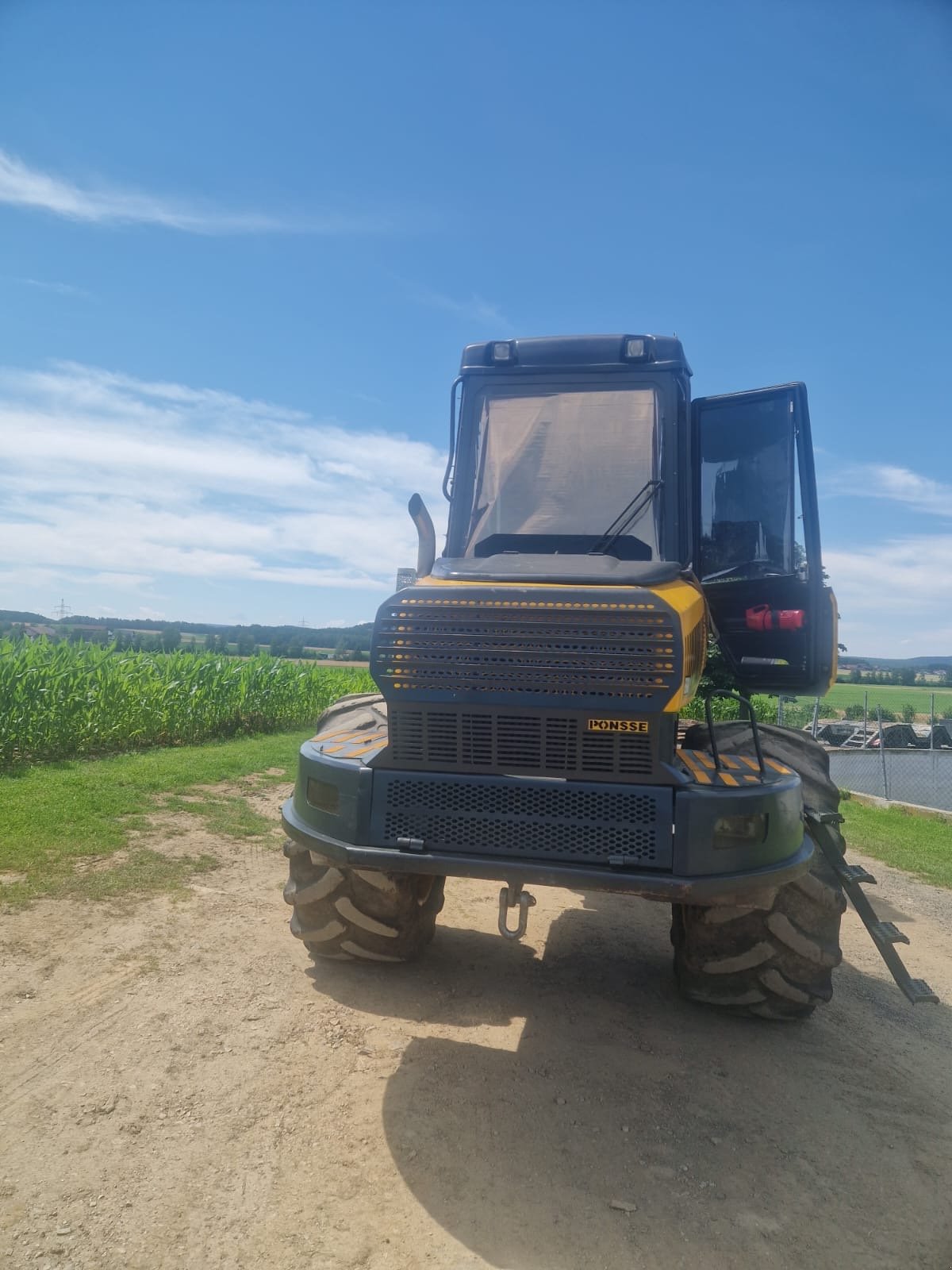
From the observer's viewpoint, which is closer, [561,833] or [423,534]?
[561,833]

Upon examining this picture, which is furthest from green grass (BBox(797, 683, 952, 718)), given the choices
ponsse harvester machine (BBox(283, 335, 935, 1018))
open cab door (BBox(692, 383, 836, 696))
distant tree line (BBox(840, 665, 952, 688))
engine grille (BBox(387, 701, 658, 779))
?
engine grille (BBox(387, 701, 658, 779))

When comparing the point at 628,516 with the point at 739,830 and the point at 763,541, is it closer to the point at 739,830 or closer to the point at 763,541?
the point at 763,541

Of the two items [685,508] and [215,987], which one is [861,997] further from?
[215,987]

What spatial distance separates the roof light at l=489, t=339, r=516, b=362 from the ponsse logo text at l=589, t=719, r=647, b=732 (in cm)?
263

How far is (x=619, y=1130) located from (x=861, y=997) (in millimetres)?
2315

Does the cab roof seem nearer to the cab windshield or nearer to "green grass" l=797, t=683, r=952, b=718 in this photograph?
the cab windshield

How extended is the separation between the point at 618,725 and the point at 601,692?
148mm

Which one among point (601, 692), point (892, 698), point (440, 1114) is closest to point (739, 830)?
point (601, 692)

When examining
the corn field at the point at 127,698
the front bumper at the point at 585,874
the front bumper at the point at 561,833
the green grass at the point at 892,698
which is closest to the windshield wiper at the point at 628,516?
the front bumper at the point at 561,833

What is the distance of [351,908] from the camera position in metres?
4.36

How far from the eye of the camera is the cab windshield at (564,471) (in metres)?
4.66

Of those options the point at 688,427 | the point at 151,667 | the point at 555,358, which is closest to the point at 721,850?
the point at 688,427

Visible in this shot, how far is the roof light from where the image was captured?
5145 millimetres

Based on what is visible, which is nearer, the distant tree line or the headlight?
the headlight
